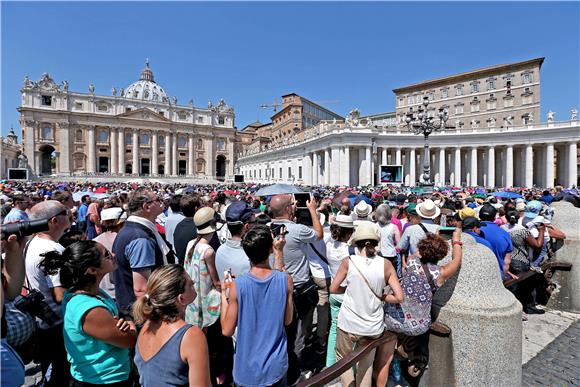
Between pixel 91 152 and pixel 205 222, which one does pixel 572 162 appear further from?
pixel 91 152

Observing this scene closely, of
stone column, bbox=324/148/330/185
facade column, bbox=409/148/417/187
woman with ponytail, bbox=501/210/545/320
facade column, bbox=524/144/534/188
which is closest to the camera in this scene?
woman with ponytail, bbox=501/210/545/320

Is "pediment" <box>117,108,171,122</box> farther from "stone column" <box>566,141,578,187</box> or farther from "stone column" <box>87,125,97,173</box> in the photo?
"stone column" <box>566,141,578,187</box>

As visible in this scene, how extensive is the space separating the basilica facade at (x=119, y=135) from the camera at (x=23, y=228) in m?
73.1

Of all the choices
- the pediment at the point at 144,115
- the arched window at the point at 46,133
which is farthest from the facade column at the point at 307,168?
the arched window at the point at 46,133

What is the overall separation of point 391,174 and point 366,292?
98.4 ft

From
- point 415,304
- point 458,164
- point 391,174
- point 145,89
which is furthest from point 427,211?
point 145,89

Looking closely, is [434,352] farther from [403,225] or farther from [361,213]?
[403,225]

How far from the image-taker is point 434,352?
3.00m

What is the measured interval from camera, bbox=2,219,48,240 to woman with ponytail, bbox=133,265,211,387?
122cm

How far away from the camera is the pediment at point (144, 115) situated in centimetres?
7475

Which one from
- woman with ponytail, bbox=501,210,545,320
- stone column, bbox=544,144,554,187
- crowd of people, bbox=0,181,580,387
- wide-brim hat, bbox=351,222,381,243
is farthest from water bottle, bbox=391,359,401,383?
stone column, bbox=544,144,554,187

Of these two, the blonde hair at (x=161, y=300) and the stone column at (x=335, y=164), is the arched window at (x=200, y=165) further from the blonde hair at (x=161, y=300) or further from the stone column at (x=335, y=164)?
the blonde hair at (x=161, y=300)

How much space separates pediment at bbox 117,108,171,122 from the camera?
74750 mm

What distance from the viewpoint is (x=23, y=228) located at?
7.77 feet
